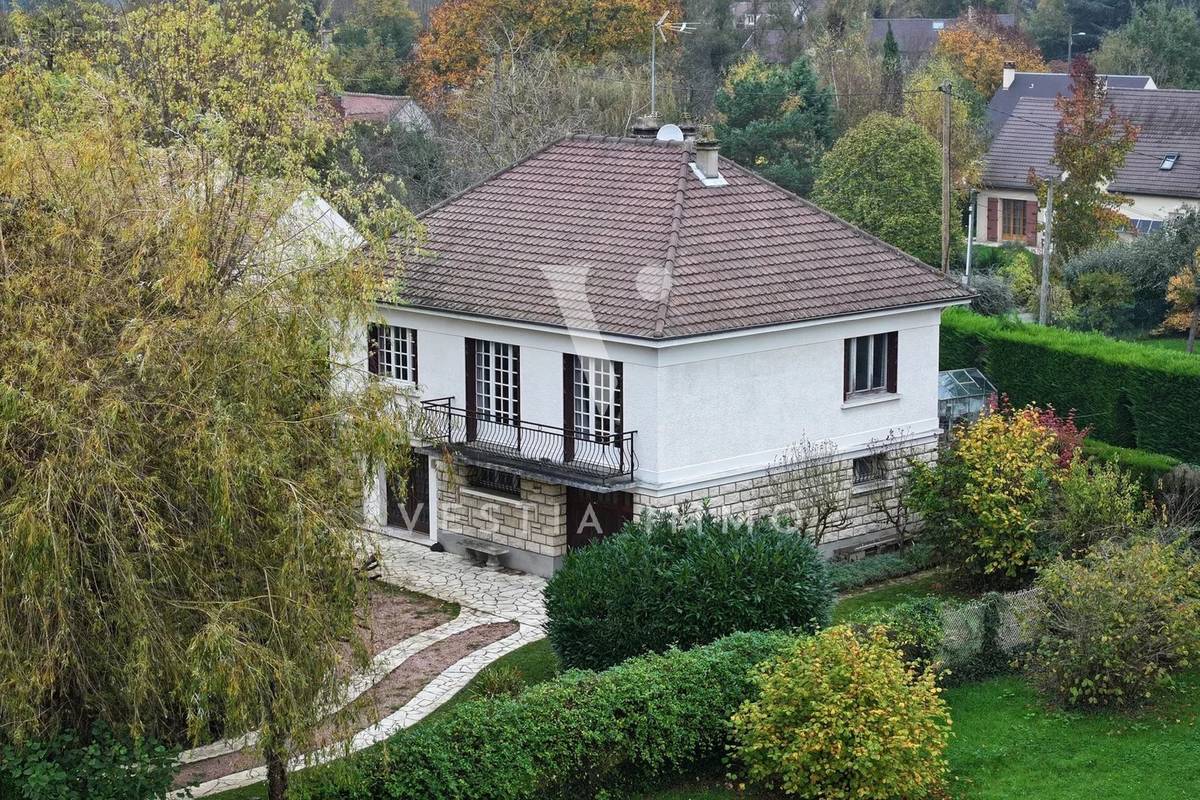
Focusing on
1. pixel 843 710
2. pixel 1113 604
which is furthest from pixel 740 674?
pixel 1113 604

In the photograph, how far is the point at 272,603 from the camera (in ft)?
52.0

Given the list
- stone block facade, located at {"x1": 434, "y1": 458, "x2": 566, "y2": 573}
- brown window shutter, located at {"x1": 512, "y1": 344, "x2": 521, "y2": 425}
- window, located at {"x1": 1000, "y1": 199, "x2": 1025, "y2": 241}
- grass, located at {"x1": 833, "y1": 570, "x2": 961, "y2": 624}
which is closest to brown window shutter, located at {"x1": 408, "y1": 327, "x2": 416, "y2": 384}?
stone block facade, located at {"x1": 434, "y1": 458, "x2": 566, "y2": 573}

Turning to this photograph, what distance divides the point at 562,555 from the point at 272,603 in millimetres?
12208

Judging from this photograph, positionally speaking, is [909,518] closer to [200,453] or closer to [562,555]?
[562,555]

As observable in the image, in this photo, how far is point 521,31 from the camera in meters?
64.2

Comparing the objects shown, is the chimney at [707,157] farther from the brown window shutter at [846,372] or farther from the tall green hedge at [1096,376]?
the tall green hedge at [1096,376]

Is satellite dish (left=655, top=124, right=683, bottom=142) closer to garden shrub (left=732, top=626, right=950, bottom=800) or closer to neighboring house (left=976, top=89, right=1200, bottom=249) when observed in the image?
garden shrub (left=732, top=626, right=950, bottom=800)

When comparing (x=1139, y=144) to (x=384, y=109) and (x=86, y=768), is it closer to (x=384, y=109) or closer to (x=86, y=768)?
(x=384, y=109)

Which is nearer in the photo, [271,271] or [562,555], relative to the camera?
[271,271]

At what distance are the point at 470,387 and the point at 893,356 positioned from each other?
7.50m

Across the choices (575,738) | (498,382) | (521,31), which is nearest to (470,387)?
(498,382)

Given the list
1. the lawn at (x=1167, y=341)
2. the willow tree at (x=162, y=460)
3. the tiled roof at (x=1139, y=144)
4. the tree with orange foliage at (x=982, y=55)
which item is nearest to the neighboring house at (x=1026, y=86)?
the tree with orange foliage at (x=982, y=55)

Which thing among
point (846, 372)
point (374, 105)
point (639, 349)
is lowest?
point (846, 372)

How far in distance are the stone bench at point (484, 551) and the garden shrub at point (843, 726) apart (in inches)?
378
